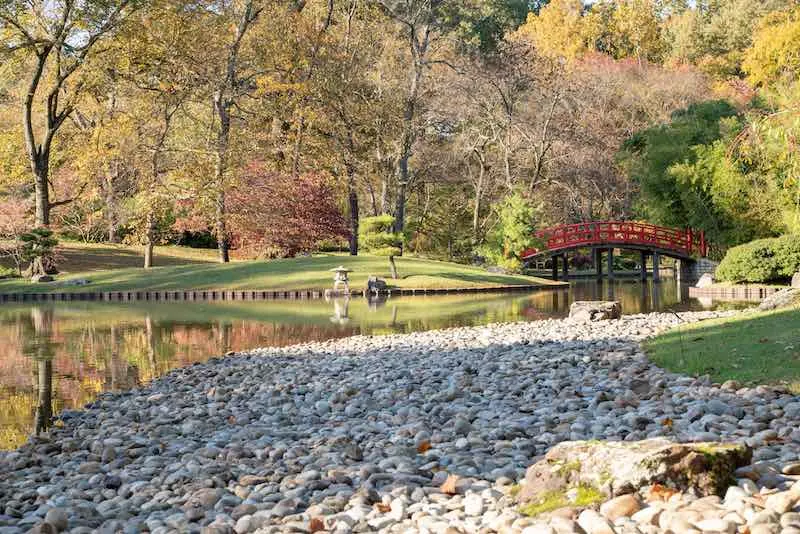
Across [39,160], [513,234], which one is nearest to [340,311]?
[513,234]

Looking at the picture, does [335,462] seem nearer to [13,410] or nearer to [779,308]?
[13,410]

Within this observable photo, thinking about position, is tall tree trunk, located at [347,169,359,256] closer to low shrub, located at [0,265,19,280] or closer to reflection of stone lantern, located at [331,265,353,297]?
reflection of stone lantern, located at [331,265,353,297]

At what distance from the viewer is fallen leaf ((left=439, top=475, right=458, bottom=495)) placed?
541cm

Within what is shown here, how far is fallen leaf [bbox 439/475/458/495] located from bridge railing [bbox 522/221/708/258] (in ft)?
104

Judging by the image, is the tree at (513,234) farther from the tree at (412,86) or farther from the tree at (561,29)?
the tree at (561,29)

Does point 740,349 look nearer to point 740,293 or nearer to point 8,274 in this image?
point 740,293

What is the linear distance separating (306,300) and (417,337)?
13.3 meters

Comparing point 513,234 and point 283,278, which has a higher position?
point 513,234

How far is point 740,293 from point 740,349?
16.8 m

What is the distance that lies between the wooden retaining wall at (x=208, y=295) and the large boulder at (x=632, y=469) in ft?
79.1

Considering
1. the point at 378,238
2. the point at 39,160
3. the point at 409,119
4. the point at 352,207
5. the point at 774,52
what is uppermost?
the point at 774,52

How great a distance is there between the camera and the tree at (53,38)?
32.3m

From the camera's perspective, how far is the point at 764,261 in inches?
1019

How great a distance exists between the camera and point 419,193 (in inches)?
1763
